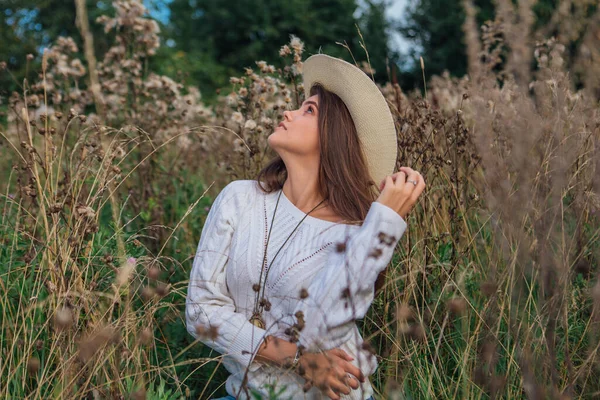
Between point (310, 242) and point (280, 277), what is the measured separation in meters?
0.16

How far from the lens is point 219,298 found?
210 centimetres

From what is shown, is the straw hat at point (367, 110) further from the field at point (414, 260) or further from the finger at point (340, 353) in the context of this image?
the finger at point (340, 353)

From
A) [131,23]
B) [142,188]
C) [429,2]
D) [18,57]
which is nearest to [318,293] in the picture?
[142,188]

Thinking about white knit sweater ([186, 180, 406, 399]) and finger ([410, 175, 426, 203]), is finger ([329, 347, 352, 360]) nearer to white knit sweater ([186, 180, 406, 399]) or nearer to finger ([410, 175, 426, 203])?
white knit sweater ([186, 180, 406, 399])

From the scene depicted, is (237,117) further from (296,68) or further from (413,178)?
(413,178)

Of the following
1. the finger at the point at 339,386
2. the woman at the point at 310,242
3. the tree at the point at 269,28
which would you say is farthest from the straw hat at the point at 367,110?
the tree at the point at 269,28

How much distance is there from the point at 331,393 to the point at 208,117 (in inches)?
162

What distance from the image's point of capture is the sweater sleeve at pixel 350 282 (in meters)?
1.84

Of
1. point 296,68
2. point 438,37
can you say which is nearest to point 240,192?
point 296,68

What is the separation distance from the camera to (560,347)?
225 cm

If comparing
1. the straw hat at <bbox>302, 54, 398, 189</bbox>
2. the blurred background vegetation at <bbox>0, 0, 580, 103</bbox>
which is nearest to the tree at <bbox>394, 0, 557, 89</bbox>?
the blurred background vegetation at <bbox>0, 0, 580, 103</bbox>

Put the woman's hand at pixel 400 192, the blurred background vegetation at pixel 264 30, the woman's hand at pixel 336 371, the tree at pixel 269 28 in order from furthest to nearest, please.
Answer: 1. the tree at pixel 269 28
2. the blurred background vegetation at pixel 264 30
3. the woman's hand at pixel 400 192
4. the woman's hand at pixel 336 371

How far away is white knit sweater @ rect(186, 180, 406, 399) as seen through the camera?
186cm

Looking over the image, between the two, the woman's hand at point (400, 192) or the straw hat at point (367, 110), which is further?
the straw hat at point (367, 110)
